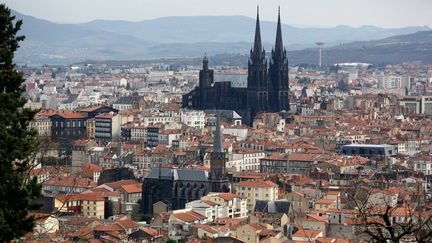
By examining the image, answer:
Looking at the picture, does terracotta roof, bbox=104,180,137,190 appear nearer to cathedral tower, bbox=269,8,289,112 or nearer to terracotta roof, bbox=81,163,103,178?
terracotta roof, bbox=81,163,103,178

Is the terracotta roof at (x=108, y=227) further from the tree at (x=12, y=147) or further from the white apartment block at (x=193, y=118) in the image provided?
the white apartment block at (x=193, y=118)

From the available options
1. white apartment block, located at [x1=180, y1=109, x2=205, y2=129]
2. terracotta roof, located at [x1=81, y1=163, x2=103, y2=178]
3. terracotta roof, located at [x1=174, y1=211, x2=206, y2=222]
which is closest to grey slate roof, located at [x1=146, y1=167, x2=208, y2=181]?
terracotta roof, located at [x1=174, y1=211, x2=206, y2=222]

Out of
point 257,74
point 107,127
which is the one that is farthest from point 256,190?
point 257,74

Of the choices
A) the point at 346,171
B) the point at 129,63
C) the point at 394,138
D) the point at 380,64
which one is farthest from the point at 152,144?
the point at 129,63

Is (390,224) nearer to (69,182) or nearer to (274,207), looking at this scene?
(274,207)

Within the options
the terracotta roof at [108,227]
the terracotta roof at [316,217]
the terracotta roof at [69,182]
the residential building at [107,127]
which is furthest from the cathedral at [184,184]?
the residential building at [107,127]

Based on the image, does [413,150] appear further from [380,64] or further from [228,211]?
[380,64]
